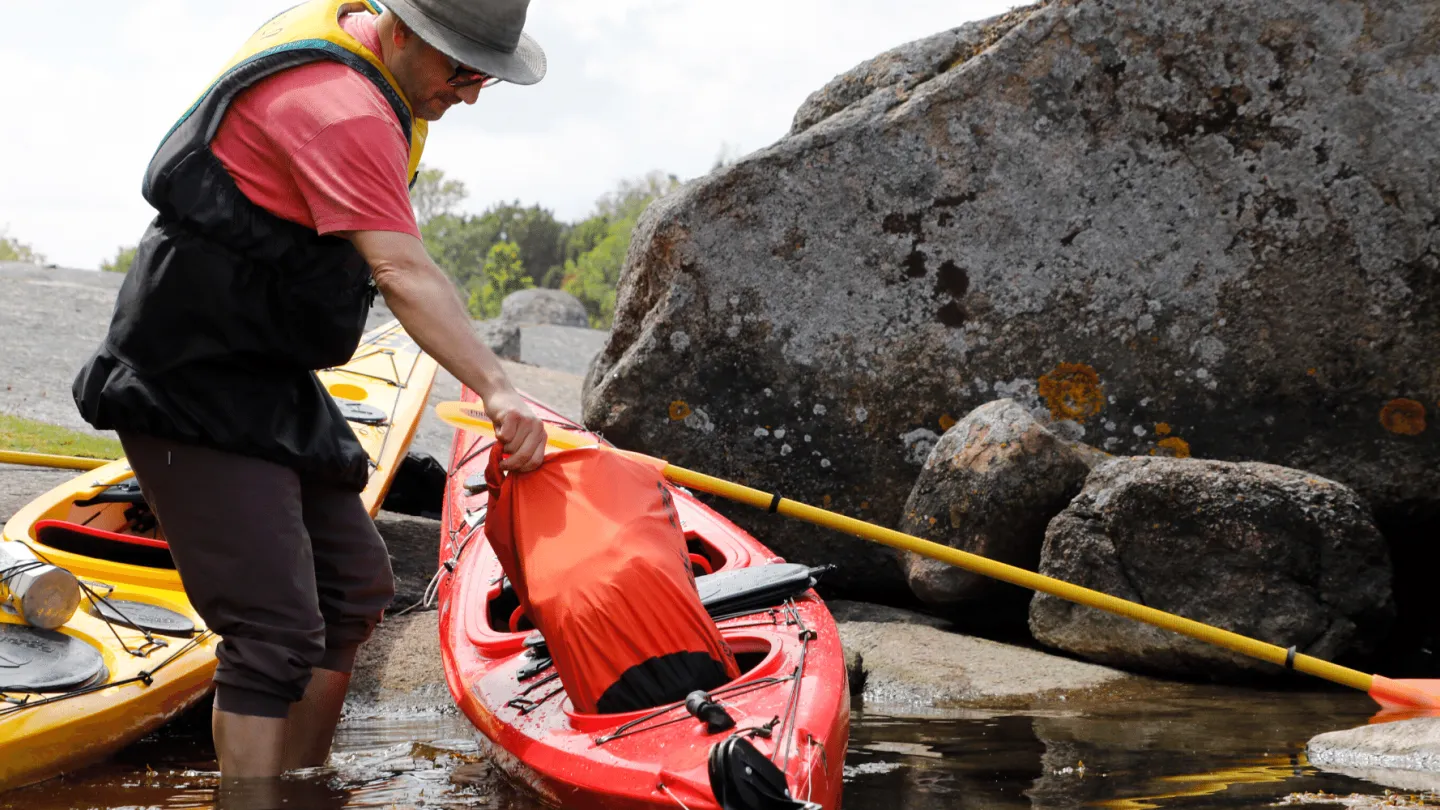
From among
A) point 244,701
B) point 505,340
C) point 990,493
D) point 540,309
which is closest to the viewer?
point 244,701

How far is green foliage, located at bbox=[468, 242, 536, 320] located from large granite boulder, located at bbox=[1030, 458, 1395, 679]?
37518 mm

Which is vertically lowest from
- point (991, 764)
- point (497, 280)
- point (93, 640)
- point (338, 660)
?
point (991, 764)

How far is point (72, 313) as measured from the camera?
11.7 meters

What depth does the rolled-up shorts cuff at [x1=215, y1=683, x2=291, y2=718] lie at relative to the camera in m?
2.60

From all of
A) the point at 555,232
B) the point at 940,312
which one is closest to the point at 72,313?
the point at 940,312

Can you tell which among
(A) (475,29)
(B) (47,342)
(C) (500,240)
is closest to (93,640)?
(A) (475,29)

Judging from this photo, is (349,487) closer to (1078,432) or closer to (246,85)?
(246,85)

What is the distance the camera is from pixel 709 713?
2.52 m

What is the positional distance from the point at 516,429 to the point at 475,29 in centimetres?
79

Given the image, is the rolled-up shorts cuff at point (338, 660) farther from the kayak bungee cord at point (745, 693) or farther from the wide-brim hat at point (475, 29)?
the wide-brim hat at point (475, 29)

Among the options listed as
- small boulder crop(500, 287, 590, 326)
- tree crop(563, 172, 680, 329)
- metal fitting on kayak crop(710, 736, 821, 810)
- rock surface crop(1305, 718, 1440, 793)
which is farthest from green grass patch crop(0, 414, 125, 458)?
tree crop(563, 172, 680, 329)

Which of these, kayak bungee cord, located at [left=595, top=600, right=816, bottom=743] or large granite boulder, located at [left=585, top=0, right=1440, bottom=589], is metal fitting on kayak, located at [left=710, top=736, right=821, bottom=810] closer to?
kayak bungee cord, located at [left=595, top=600, right=816, bottom=743]

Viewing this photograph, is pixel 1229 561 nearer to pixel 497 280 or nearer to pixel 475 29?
pixel 475 29

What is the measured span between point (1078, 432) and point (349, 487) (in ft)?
11.1
